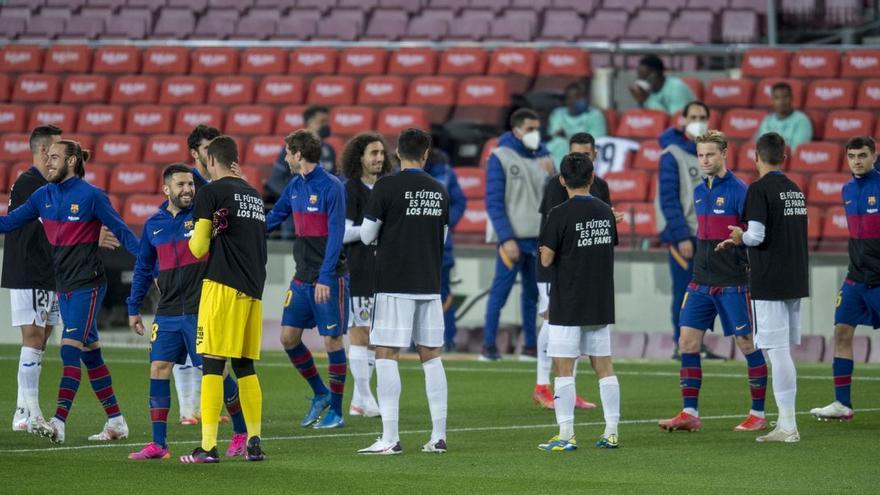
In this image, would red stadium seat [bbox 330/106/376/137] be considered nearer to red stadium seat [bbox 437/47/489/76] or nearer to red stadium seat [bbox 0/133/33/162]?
red stadium seat [bbox 437/47/489/76]

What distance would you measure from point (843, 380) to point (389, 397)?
4.10 meters

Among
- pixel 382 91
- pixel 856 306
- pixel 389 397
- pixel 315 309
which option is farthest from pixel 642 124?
pixel 389 397

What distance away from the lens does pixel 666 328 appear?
1875 centimetres

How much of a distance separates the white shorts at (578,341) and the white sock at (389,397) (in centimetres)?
110

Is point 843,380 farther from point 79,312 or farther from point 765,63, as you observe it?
point 765,63

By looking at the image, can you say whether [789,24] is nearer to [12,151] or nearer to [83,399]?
[12,151]

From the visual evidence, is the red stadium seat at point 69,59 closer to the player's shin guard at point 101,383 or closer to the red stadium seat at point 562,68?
the red stadium seat at point 562,68

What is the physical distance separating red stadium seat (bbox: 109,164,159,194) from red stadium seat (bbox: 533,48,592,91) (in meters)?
5.81

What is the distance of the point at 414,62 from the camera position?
2509cm

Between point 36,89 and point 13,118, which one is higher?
point 36,89

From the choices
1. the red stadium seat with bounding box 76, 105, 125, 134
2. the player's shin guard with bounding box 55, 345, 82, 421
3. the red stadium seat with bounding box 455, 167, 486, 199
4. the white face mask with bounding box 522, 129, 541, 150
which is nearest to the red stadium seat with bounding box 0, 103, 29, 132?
the red stadium seat with bounding box 76, 105, 125, 134

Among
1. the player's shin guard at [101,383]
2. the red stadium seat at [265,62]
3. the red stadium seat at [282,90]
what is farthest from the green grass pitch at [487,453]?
the red stadium seat at [265,62]

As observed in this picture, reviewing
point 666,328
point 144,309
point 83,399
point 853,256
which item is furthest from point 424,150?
point 144,309

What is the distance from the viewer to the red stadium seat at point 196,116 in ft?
81.0
